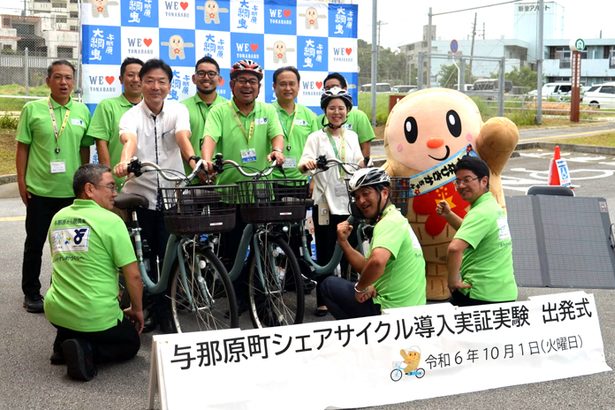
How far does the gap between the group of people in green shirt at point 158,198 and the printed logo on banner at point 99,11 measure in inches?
78.3

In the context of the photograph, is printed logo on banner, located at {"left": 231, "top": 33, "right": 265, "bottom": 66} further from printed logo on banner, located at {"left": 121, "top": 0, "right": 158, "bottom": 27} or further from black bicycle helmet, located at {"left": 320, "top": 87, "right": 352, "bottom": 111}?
black bicycle helmet, located at {"left": 320, "top": 87, "right": 352, "bottom": 111}

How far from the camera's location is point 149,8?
8211 millimetres

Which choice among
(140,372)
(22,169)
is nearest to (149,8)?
(22,169)

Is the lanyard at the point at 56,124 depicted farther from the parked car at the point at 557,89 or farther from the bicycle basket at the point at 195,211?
the parked car at the point at 557,89

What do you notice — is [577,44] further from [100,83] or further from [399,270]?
[399,270]

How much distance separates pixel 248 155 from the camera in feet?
18.9

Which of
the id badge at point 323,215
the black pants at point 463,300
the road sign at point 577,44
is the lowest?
the black pants at point 463,300

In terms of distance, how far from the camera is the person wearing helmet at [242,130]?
5625 millimetres

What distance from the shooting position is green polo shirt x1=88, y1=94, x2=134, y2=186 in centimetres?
591

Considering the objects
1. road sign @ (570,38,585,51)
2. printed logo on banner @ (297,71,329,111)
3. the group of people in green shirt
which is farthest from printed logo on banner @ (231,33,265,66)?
road sign @ (570,38,585,51)

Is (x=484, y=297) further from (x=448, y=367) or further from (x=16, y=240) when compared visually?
(x=16, y=240)

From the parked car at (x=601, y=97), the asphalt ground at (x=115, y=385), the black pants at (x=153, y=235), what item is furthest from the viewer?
the parked car at (x=601, y=97)

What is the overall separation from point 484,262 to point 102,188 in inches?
95.7

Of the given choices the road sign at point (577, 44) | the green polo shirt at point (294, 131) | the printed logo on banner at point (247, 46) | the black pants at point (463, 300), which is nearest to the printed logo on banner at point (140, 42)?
the printed logo on banner at point (247, 46)
